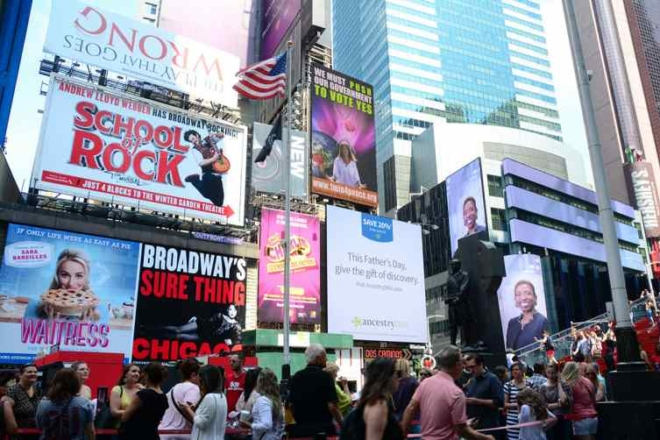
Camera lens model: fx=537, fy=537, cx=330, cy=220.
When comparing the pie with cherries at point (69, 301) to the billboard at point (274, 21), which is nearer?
the pie with cherries at point (69, 301)

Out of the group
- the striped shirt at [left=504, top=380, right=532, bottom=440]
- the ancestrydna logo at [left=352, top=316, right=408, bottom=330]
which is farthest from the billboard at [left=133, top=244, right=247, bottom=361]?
the striped shirt at [left=504, top=380, right=532, bottom=440]

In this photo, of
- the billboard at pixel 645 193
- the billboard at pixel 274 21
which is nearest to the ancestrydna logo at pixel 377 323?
the billboard at pixel 274 21

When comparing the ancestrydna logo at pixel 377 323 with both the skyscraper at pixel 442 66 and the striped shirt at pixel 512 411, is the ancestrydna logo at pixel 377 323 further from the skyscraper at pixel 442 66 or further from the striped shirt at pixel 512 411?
the skyscraper at pixel 442 66

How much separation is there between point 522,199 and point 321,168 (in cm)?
3163

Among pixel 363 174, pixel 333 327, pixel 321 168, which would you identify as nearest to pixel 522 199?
pixel 363 174

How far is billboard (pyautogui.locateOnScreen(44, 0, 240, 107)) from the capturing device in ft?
98.3

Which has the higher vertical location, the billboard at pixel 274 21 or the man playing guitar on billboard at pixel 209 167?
the billboard at pixel 274 21

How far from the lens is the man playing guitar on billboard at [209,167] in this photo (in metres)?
31.4

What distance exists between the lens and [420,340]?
40.2m

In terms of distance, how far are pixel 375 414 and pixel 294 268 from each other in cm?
3159

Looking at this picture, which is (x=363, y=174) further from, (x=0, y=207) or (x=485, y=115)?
(x=485, y=115)

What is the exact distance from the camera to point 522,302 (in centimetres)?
5509

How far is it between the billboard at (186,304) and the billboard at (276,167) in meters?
5.31

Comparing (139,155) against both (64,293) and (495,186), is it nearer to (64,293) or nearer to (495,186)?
(64,293)
